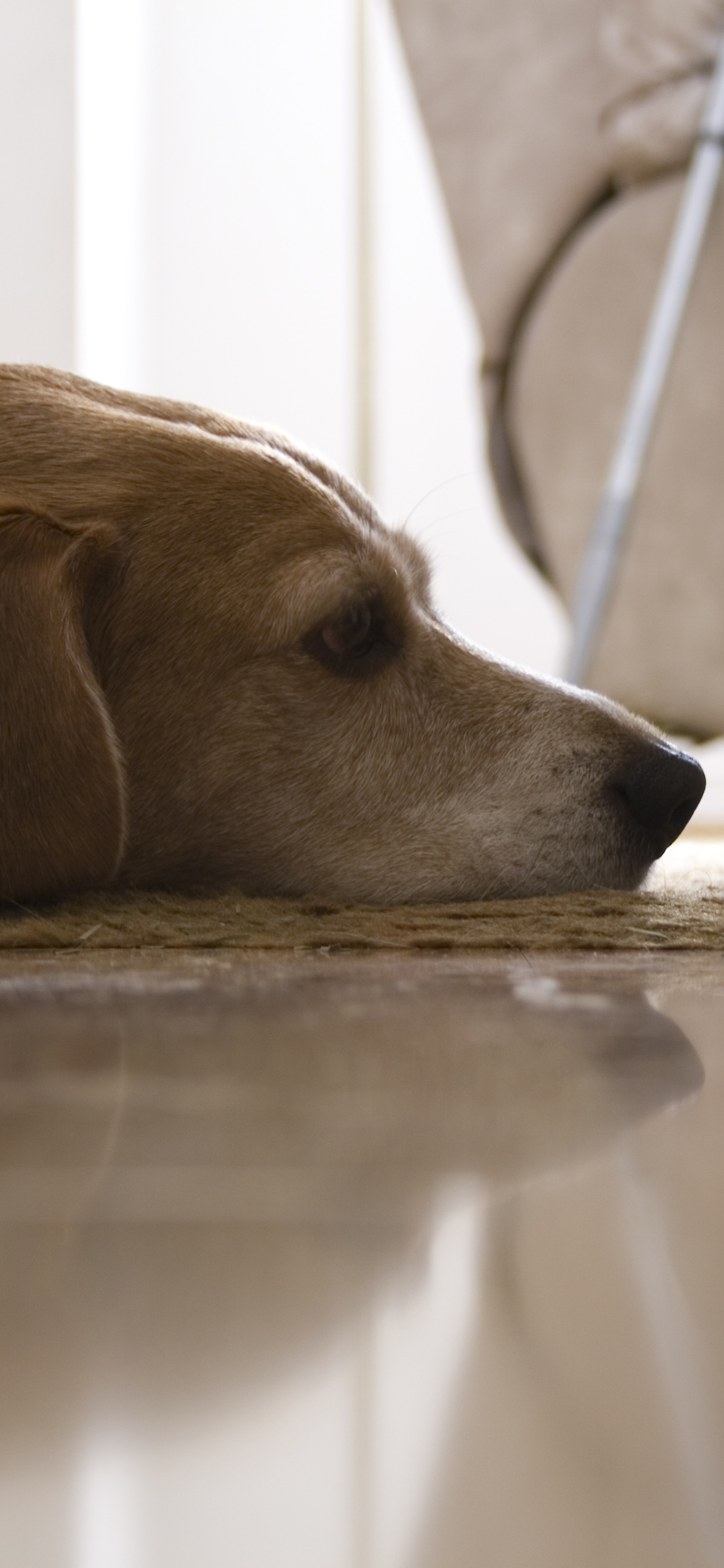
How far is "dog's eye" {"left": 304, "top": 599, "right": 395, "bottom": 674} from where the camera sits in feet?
4.51

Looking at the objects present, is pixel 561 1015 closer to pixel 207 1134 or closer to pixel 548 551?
pixel 207 1134

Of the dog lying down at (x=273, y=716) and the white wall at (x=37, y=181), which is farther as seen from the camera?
the white wall at (x=37, y=181)

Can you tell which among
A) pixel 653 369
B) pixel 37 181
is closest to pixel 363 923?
pixel 653 369

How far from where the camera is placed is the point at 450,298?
208 inches

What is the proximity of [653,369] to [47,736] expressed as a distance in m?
2.18

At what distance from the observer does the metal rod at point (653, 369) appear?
2947 mm

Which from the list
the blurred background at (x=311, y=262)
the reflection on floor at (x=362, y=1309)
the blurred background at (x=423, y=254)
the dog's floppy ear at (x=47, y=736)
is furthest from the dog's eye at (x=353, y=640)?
the blurred background at (x=311, y=262)

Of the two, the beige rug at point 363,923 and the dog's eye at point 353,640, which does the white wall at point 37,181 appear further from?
the beige rug at point 363,923

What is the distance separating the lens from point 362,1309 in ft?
1.16

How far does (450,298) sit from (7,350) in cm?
169

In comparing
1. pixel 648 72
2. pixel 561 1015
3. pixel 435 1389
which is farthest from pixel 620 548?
pixel 435 1389

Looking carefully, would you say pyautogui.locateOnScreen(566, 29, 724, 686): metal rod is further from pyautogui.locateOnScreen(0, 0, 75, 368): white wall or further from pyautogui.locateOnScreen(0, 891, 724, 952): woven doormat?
pyautogui.locateOnScreen(0, 0, 75, 368): white wall

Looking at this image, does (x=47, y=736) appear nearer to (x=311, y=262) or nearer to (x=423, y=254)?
(x=423, y=254)

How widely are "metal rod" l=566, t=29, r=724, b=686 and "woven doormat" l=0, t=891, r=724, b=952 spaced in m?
1.69
